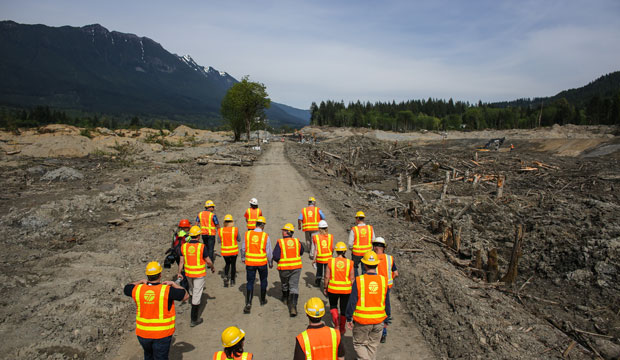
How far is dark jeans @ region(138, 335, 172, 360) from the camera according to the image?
524 centimetres

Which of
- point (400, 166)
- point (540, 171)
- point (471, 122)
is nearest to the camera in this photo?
point (540, 171)

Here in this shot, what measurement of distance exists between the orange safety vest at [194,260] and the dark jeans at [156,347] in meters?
1.95

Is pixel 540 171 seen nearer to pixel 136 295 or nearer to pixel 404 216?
pixel 404 216

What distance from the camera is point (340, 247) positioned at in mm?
6383

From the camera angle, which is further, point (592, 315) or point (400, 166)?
point (400, 166)

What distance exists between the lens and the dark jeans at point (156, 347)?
5242 millimetres

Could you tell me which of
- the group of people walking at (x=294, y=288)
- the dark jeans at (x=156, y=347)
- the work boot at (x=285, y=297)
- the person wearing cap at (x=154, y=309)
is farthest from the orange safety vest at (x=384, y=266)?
the dark jeans at (x=156, y=347)

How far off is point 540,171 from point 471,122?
4411 inches

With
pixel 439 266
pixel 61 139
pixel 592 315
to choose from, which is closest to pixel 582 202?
pixel 592 315

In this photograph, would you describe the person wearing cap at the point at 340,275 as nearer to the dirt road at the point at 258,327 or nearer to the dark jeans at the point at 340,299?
the dark jeans at the point at 340,299

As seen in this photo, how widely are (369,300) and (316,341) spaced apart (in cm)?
142

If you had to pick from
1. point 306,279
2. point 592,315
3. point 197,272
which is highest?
point 197,272

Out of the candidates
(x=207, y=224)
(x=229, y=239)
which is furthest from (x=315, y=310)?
(x=207, y=224)

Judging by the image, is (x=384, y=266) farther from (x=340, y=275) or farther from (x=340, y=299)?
(x=340, y=299)
